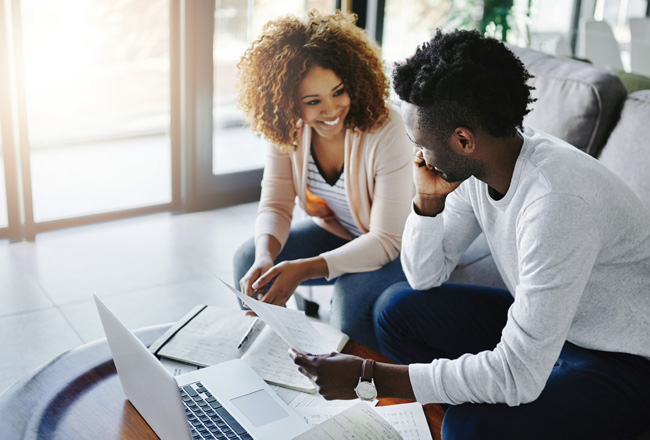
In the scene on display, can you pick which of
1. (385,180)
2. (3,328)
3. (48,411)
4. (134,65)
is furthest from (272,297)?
(134,65)

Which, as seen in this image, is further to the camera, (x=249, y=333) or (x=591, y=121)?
(x=591, y=121)

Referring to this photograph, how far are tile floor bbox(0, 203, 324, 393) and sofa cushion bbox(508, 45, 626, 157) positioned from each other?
3.73ft

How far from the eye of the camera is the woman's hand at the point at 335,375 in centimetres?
126

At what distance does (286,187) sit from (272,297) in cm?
45

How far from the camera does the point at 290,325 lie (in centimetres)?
130

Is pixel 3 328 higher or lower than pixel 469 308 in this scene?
lower

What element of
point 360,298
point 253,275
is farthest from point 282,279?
point 360,298

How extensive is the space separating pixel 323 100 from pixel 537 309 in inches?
33.6

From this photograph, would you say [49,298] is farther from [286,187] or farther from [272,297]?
[272,297]

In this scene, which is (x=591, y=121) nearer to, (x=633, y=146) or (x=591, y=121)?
(x=591, y=121)

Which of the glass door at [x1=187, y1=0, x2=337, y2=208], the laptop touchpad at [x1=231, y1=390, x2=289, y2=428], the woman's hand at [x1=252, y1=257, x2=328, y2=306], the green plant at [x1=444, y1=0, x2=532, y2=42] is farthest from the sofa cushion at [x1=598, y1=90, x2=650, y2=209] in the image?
the green plant at [x1=444, y1=0, x2=532, y2=42]

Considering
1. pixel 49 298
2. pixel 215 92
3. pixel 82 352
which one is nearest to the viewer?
pixel 82 352

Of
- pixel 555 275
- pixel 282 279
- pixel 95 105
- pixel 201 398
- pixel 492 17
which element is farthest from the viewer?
pixel 95 105

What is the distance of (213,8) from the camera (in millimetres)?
3148
